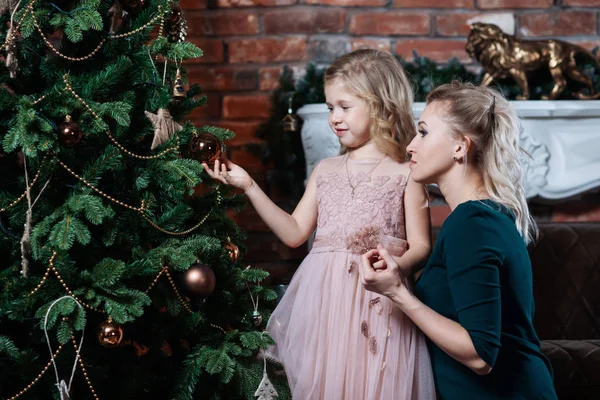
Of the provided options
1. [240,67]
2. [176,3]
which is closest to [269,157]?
[240,67]

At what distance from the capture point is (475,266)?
132 centimetres

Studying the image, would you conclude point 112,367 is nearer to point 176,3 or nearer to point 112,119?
point 112,119

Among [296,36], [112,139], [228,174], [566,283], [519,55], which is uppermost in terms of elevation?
[296,36]

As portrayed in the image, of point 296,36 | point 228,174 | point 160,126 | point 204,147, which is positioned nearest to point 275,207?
point 228,174

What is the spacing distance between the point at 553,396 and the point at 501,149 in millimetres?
508

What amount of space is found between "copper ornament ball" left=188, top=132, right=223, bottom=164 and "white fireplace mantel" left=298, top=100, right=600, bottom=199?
3.03 ft

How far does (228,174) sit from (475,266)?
0.68 metres

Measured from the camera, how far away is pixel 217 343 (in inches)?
63.1

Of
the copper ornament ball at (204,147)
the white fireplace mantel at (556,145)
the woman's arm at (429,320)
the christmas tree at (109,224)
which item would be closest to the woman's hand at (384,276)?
the woman's arm at (429,320)

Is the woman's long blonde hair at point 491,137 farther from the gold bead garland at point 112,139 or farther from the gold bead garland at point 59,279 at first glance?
the gold bead garland at point 59,279

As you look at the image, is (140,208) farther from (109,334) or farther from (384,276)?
(384,276)

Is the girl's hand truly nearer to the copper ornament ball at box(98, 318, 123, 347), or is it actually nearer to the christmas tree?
the christmas tree

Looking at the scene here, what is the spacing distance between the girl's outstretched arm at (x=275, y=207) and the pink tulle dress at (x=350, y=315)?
59mm

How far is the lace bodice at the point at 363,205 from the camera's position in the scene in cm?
178
